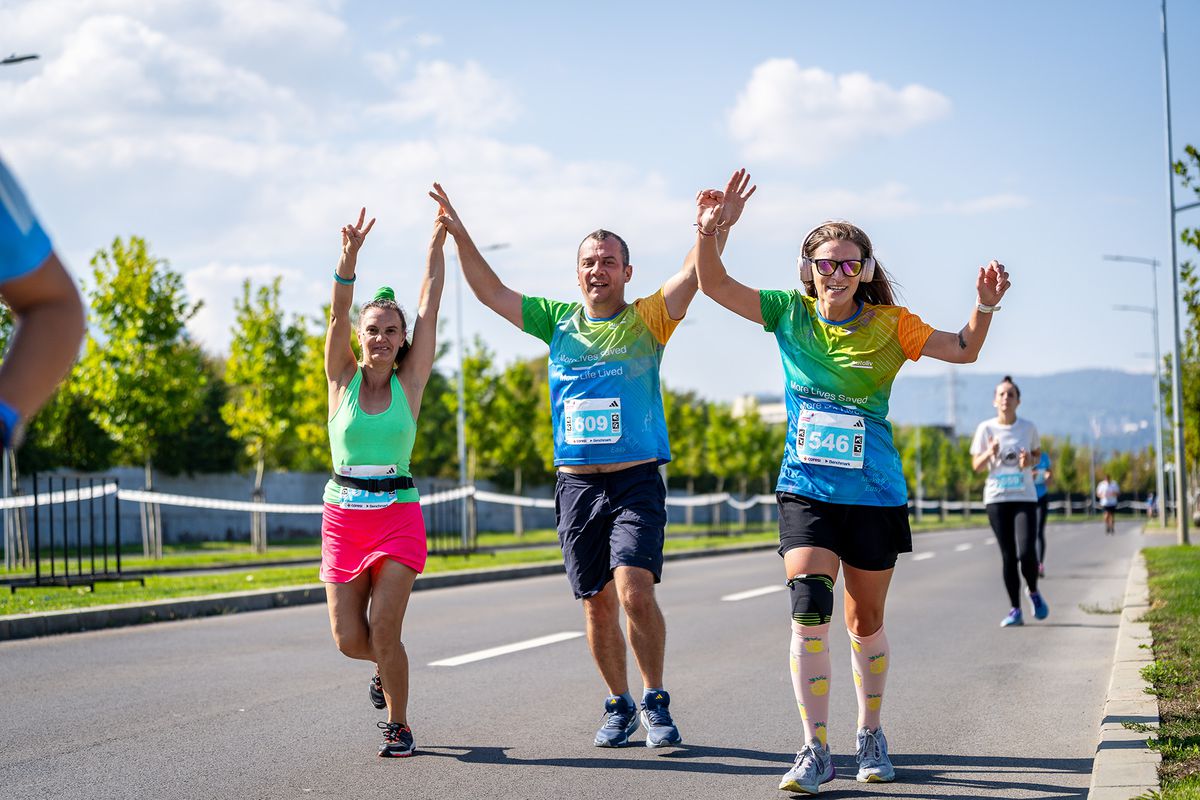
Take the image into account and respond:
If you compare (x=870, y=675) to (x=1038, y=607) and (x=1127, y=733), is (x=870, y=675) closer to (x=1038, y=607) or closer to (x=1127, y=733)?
(x=1127, y=733)

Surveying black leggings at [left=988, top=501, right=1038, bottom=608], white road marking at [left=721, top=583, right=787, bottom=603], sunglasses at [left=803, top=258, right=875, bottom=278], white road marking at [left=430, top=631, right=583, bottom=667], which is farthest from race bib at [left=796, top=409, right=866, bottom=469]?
white road marking at [left=721, top=583, right=787, bottom=603]

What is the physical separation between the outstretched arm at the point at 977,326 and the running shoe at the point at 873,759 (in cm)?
156

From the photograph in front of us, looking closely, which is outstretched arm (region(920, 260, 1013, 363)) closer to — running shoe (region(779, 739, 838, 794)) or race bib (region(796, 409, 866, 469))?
race bib (region(796, 409, 866, 469))

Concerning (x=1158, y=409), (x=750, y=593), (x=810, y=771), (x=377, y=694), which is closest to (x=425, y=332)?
(x=377, y=694)

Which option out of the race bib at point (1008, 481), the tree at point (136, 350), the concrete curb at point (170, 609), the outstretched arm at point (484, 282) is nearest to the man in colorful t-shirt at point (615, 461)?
the outstretched arm at point (484, 282)

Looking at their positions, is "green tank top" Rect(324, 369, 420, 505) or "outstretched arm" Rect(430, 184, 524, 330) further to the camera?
"outstretched arm" Rect(430, 184, 524, 330)

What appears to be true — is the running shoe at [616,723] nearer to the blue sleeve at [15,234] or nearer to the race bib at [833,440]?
the race bib at [833,440]

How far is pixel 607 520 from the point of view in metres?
5.87

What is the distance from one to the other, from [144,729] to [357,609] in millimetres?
1579

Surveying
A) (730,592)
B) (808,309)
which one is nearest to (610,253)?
(808,309)

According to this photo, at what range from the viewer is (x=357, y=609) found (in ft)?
18.7

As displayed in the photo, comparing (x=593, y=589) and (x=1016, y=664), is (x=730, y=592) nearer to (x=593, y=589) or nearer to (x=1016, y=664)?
(x=1016, y=664)

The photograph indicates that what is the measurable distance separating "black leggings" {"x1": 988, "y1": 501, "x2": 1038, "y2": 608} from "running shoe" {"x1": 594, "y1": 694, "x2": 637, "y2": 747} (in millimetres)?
5601

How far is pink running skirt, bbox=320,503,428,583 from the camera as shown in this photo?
222 inches
